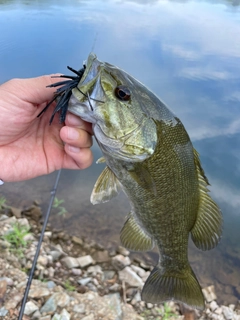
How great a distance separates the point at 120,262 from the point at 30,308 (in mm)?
972

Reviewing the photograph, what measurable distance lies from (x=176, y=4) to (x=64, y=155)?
6.03 m

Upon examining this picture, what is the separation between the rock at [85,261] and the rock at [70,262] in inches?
1.3

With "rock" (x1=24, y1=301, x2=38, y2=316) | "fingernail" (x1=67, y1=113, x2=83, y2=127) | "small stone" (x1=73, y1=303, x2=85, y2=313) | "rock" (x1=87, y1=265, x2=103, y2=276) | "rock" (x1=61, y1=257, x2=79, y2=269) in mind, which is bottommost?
"rock" (x1=87, y1=265, x2=103, y2=276)

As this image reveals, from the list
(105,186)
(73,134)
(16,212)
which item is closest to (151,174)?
(105,186)

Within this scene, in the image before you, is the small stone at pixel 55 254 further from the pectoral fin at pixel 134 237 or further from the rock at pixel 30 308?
the pectoral fin at pixel 134 237

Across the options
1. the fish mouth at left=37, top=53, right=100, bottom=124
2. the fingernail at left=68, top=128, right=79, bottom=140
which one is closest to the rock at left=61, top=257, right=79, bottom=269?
the fingernail at left=68, top=128, right=79, bottom=140

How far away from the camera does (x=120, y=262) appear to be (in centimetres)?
303

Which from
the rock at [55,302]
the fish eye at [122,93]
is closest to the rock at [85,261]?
the rock at [55,302]

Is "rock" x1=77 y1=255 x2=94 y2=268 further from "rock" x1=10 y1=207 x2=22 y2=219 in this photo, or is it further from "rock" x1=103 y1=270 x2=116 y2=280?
"rock" x1=10 y1=207 x2=22 y2=219

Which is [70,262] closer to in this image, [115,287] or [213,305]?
[115,287]

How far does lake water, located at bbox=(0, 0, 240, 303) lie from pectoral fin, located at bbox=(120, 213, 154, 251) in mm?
1342

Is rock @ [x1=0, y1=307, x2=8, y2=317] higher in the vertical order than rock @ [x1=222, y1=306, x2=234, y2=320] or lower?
higher

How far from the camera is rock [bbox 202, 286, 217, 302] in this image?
2.85m

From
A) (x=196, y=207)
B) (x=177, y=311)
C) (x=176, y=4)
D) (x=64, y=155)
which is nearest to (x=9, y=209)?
(x=64, y=155)
